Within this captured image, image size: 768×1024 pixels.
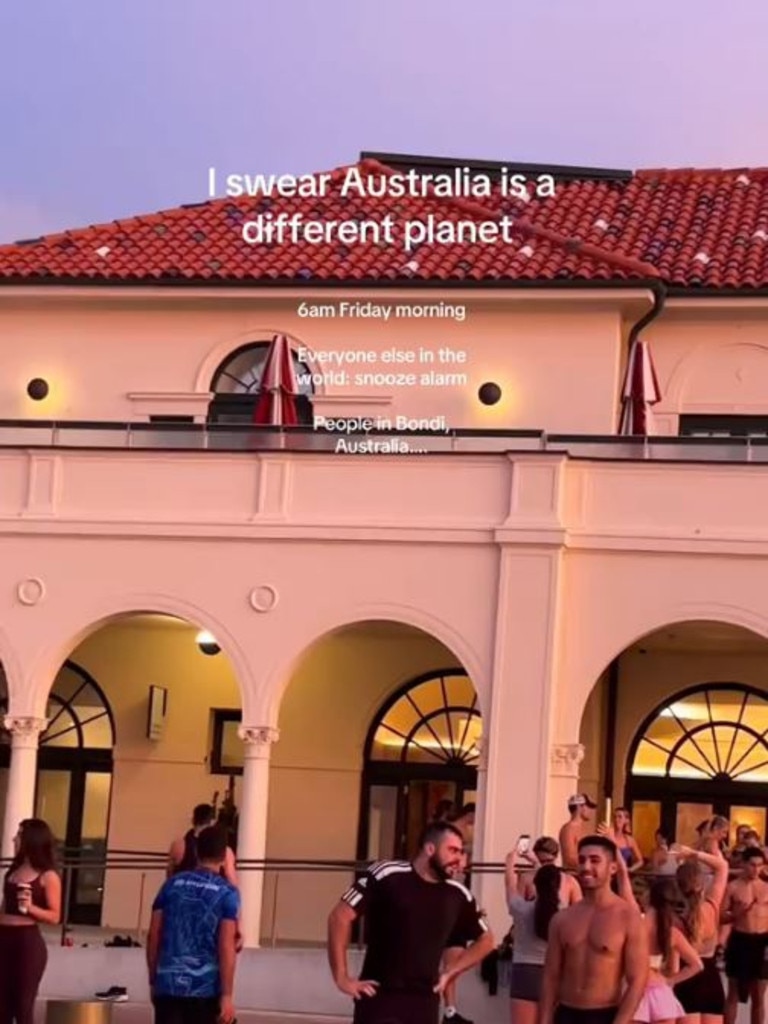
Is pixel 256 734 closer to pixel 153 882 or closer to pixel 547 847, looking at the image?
pixel 153 882

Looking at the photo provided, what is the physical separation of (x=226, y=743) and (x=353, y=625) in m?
4.34

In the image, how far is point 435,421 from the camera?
2603 centimetres

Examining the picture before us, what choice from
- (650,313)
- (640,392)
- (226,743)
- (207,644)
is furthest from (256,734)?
(650,313)

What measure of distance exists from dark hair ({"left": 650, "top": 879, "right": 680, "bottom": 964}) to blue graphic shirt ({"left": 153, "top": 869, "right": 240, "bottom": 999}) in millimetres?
2443

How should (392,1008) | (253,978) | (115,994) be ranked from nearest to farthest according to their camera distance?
(392,1008)
(115,994)
(253,978)

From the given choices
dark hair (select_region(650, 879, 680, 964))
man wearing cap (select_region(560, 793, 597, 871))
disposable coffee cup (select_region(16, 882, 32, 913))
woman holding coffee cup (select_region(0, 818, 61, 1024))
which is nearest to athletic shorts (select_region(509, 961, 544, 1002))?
dark hair (select_region(650, 879, 680, 964))

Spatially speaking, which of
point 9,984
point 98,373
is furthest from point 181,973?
point 98,373

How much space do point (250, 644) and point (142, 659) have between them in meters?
4.03

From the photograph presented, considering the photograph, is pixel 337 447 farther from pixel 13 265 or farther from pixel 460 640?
pixel 13 265

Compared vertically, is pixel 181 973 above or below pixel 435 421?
below

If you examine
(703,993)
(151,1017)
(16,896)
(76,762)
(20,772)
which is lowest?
(151,1017)

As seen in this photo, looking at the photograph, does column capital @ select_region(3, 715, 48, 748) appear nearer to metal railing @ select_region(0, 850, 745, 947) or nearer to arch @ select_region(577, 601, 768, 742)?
metal railing @ select_region(0, 850, 745, 947)

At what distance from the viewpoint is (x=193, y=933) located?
433 inches

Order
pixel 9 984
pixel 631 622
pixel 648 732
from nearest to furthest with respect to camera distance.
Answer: pixel 9 984, pixel 631 622, pixel 648 732
